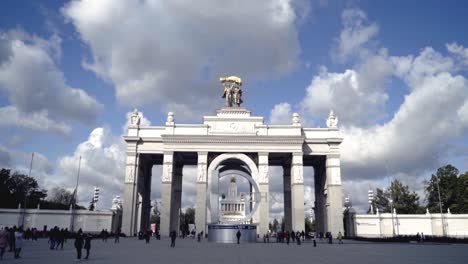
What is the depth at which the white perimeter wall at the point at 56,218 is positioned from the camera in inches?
1694

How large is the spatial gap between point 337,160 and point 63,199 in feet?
220

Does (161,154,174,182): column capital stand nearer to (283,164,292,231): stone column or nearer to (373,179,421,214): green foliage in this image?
(283,164,292,231): stone column

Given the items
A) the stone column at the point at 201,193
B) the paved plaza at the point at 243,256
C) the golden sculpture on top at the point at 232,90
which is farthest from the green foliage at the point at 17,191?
the paved plaza at the point at 243,256

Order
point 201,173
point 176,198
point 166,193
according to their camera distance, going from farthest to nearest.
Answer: point 176,198 → point 201,173 → point 166,193

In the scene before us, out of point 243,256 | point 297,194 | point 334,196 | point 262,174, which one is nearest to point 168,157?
point 262,174

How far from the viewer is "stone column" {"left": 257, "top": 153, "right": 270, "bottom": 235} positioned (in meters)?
42.7

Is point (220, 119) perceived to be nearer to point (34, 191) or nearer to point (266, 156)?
point (266, 156)

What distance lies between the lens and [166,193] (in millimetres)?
43500

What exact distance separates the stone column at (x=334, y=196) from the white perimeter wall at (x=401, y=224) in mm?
2948

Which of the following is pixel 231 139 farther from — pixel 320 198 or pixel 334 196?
pixel 320 198

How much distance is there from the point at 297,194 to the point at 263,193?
4.03 m

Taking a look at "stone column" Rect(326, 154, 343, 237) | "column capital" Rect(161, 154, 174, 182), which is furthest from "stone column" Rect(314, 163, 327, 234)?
"column capital" Rect(161, 154, 174, 182)

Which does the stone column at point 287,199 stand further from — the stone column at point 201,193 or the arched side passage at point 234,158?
the stone column at point 201,193

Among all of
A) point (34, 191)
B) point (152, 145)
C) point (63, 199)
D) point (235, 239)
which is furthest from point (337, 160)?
point (63, 199)
